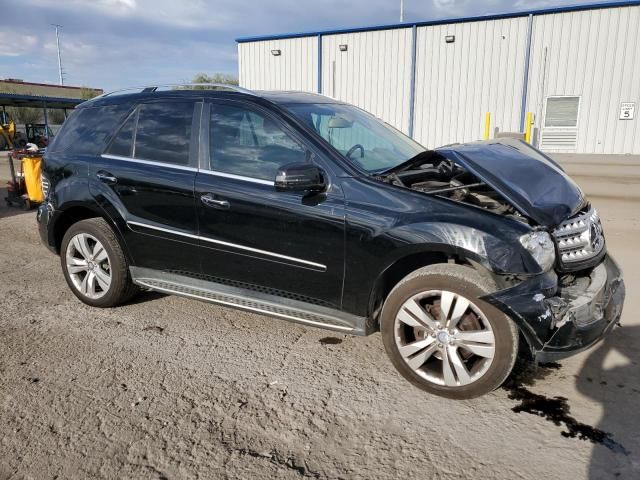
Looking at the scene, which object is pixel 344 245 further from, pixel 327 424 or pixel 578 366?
pixel 578 366

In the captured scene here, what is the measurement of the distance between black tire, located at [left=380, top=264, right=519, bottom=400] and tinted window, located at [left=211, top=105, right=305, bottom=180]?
1117 millimetres

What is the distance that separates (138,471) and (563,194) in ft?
9.58

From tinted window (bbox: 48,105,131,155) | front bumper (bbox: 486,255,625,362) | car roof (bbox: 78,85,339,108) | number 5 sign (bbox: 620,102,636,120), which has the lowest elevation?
front bumper (bbox: 486,255,625,362)

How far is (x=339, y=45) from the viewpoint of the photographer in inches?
763

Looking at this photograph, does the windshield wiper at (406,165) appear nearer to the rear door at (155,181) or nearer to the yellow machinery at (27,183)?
the rear door at (155,181)

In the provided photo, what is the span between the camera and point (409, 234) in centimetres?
300

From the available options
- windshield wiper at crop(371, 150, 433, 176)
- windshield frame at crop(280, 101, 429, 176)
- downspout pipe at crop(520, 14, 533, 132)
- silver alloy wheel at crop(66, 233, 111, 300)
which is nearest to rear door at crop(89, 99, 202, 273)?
silver alloy wheel at crop(66, 233, 111, 300)

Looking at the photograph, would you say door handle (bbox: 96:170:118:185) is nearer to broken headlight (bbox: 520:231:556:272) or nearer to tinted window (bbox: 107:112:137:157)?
tinted window (bbox: 107:112:137:157)

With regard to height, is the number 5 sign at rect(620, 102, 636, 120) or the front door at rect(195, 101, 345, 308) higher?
the number 5 sign at rect(620, 102, 636, 120)

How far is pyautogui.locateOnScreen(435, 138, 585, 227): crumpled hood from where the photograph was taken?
2996 mm

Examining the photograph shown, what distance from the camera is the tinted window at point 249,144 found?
137 inches

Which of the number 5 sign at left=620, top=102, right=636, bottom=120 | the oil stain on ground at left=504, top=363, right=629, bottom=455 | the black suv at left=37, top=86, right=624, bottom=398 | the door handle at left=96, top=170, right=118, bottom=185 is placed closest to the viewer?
the oil stain on ground at left=504, top=363, right=629, bottom=455

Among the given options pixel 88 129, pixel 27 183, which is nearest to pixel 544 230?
pixel 88 129

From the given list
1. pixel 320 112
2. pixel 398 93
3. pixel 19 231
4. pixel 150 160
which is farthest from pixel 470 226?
pixel 398 93
